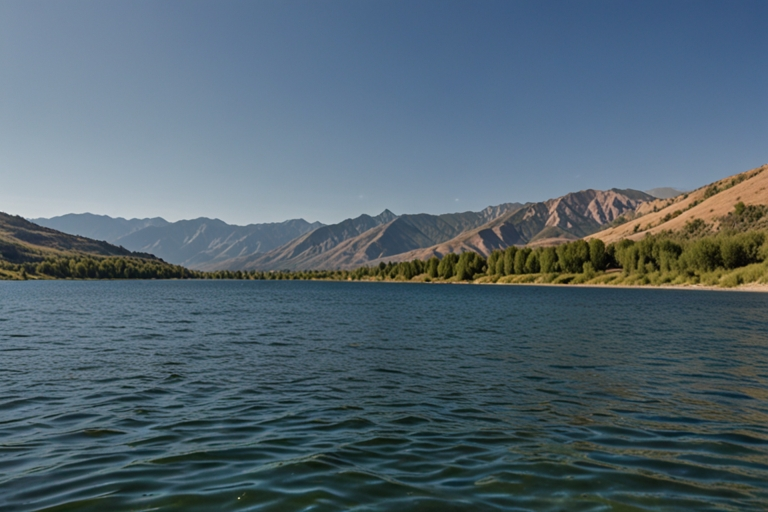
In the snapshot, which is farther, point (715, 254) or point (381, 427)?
point (715, 254)

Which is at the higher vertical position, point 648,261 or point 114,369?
point 648,261

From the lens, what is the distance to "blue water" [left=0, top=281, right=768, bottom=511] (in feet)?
36.2

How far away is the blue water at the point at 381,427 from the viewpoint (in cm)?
1104

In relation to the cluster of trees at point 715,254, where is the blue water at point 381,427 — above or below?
below

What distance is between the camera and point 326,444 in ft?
48.2

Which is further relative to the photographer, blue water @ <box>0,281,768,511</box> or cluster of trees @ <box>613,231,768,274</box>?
cluster of trees @ <box>613,231,768,274</box>

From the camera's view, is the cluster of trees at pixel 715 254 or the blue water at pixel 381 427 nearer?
the blue water at pixel 381 427

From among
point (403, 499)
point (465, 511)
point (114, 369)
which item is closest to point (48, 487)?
point (403, 499)

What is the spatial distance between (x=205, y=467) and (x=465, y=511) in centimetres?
706

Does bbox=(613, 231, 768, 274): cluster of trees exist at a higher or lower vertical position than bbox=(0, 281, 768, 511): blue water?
higher

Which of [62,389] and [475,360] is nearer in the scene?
[62,389]

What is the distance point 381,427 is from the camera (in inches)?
654

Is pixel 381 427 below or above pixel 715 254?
below

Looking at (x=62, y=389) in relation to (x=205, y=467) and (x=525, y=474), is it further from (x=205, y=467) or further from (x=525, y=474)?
(x=525, y=474)
